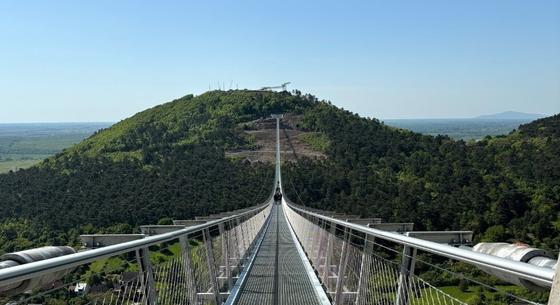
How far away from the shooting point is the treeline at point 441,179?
4906 centimetres

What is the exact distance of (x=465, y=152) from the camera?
7575 centimetres

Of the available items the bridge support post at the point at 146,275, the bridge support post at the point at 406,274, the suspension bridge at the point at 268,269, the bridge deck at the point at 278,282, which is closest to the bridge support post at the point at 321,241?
the suspension bridge at the point at 268,269

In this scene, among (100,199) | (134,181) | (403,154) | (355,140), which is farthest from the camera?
(355,140)

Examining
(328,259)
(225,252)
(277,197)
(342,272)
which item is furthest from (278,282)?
(277,197)

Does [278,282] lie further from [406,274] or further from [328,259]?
[406,274]

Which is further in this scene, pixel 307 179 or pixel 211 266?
pixel 307 179

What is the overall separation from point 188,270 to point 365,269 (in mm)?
1461

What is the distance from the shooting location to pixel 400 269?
380 cm

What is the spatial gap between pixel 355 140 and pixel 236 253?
7916cm

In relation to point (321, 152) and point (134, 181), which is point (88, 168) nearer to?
point (134, 181)

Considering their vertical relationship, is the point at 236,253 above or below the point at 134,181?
above

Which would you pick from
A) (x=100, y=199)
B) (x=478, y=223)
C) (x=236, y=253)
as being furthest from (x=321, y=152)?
(x=236, y=253)

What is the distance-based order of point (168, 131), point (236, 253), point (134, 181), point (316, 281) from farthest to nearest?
point (168, 131) → point (134, 181) → point (236, 253) → point (316, 281)

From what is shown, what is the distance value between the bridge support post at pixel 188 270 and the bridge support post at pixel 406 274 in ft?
6.27
